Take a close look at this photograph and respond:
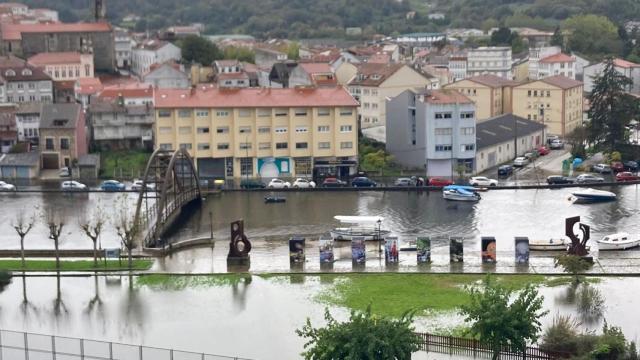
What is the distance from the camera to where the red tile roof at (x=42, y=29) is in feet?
162

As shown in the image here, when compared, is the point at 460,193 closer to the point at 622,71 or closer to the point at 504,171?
the point at 504,171

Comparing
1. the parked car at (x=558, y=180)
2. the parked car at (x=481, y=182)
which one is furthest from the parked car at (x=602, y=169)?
the parked car at (x=481, y=182)

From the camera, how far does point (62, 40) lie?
4953cm

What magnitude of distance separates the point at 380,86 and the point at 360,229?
1340cm

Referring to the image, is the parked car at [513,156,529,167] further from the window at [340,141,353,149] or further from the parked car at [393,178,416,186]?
the window at [340,141,353,149]

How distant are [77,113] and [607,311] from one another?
64.0 feet

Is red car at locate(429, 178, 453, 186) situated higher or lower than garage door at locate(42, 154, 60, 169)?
lower

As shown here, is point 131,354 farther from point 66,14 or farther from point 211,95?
point 66,14

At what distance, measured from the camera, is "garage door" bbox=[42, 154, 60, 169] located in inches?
1356

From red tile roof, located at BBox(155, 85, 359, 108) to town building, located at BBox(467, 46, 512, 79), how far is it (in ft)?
51.9

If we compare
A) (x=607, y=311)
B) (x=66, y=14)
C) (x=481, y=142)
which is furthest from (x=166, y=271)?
(x=66, y=14)

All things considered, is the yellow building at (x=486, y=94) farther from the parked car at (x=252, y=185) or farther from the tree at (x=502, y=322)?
the tree at (x=502, y=322)

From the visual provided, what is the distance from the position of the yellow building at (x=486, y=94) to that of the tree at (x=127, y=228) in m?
14.2

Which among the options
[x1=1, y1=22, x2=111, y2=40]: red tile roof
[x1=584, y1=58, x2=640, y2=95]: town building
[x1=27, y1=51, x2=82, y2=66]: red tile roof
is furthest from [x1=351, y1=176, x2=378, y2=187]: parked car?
[x1=1, y1=22, x2=111, y2=40]: red tile roof
